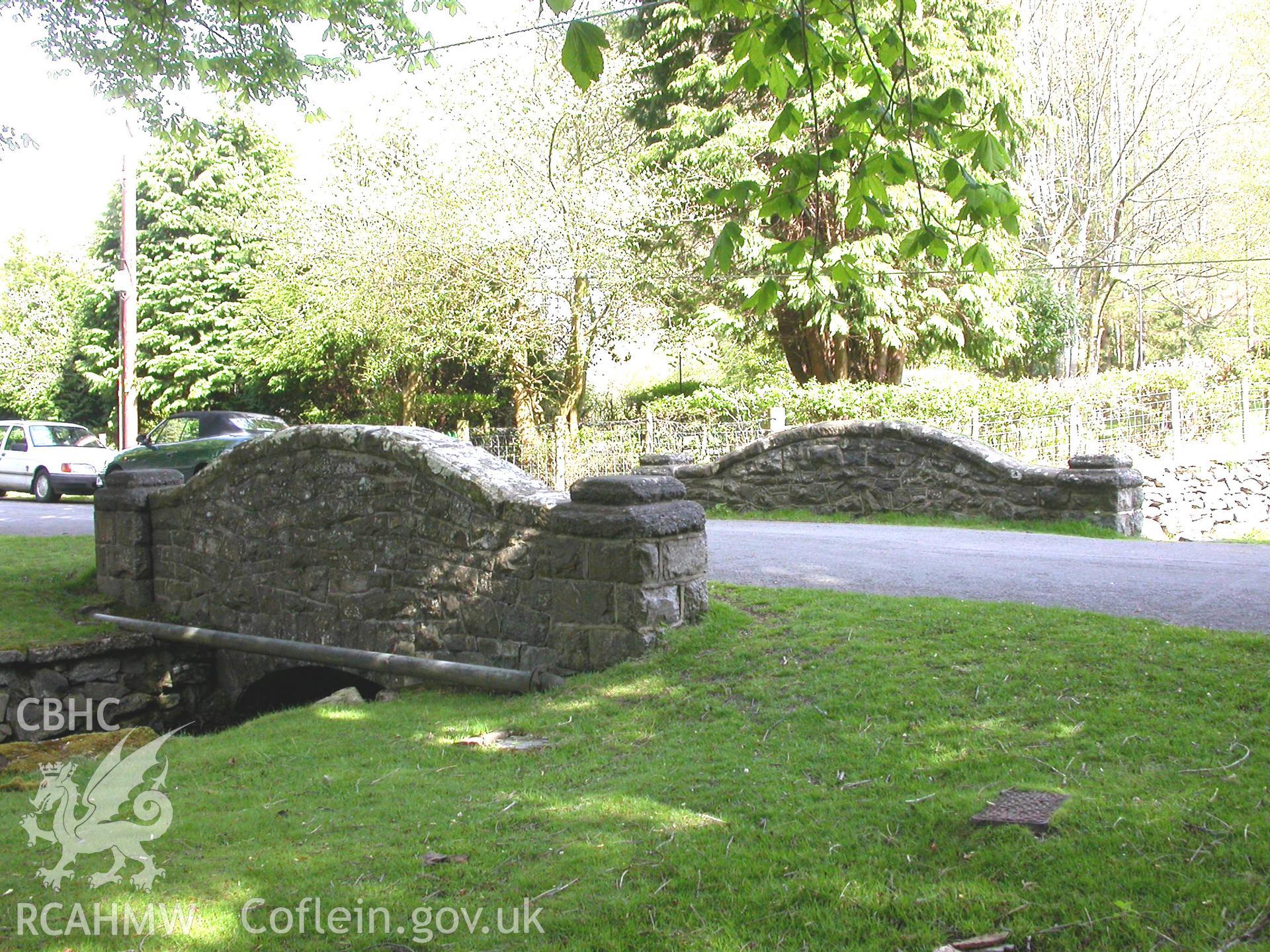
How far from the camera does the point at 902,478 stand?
1248cm

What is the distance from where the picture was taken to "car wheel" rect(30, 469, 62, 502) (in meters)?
21.3

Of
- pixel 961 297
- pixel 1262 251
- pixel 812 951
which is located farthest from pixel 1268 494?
pixel 1262 251

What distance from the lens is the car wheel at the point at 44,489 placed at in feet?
69.9

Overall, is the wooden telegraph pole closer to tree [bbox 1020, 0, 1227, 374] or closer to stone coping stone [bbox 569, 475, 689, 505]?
stone coping stone [bbox 569, 475, 689, 505]

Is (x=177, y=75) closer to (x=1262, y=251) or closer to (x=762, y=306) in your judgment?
(x=762, y=306)

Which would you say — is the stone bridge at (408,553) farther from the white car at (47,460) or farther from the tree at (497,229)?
the white car at (47,460)

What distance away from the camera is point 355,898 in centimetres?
345

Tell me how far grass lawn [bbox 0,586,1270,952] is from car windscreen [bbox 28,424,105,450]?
60.5 feet

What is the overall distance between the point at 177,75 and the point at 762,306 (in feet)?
24.9

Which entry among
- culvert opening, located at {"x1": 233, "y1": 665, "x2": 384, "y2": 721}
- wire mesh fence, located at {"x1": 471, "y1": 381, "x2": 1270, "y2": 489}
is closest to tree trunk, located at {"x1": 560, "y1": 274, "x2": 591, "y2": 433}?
wire mesh fence, located at {"x1": 471, "y1": 381, "x2": 1270, "y2": 489}

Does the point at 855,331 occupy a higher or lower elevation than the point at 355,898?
higher

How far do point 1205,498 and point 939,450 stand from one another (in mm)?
4549

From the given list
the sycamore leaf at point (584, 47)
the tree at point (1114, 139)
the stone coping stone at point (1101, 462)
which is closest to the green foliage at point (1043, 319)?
the tree at point (1114, 139)

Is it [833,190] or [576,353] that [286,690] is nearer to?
[576,353]
